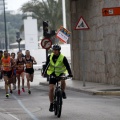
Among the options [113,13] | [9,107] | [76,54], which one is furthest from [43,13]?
[9,107]

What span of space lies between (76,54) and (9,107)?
1554cm

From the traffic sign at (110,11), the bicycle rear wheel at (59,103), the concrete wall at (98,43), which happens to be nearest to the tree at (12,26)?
the concrete wall at (98,43)

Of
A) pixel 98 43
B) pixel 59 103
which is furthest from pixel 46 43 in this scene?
pixel 59 103

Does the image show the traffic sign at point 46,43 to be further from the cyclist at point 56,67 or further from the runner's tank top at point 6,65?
the cyclist at point 56,67

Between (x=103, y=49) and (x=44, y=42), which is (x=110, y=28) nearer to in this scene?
(x=103, y=49)

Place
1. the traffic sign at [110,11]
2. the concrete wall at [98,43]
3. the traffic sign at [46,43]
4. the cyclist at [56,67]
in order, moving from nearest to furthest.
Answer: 1. the cyclist at [56,67]
2. the traffic sign at [110,11]
3. the concrete wall at [98,43]
4. the traffic sign at [46,43]

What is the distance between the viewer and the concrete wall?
82.7 ft

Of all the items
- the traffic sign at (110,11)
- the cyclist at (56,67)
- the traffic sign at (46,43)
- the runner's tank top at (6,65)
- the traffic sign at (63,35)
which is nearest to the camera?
the cyclist at (56,67)

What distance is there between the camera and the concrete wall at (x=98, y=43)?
25.2 metres

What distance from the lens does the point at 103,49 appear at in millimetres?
26828

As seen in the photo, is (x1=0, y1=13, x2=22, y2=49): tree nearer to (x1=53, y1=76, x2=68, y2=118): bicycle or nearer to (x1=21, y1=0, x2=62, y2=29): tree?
(x1=21, y1=0, x2=62, y2=29): tree

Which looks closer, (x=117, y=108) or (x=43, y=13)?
(x=117, y=108)

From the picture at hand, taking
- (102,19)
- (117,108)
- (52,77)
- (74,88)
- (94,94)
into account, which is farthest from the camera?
(102,19)

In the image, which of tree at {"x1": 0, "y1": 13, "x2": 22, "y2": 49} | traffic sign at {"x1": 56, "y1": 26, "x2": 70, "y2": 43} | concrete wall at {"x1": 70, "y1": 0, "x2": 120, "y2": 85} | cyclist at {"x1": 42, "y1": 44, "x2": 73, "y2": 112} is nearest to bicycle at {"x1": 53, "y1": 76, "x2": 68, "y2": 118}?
cyclist at {"x1": 42, "y1": 44, "x2": 73, "y2": 112}
